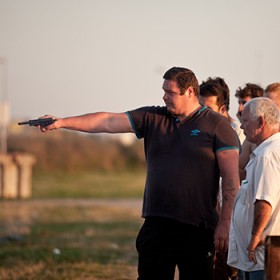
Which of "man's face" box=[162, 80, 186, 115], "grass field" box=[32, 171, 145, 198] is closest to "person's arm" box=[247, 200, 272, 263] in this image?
"man's face" box=[162, 80, 186, 115]

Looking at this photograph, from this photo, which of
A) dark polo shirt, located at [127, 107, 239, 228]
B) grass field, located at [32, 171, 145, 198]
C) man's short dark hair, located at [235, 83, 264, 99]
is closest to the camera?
dark polo shirt, located at [127, 107, 239, 228]

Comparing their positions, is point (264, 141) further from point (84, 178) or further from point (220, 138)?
point (84, 178)

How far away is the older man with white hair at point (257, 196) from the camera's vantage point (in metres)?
6.18

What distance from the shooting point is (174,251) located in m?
7.32

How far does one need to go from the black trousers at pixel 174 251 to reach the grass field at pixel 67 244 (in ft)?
14.3

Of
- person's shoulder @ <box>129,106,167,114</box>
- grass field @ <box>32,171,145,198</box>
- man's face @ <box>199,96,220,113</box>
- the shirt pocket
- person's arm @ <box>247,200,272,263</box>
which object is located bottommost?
grass field @ <box>32,171,145,198</box>

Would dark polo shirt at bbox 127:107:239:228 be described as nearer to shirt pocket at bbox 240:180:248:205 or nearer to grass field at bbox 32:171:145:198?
shirt pocket at bbox 240:180:248:205

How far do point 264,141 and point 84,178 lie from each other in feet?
183

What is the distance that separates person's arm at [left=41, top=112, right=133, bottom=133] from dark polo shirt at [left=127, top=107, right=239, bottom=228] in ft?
0.79

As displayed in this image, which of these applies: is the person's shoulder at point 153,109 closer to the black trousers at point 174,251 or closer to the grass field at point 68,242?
the black trousers at point 174,251

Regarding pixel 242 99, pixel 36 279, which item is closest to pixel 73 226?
pixel 36 279

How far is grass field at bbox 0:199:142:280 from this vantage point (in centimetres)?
1230

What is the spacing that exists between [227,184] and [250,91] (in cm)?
171

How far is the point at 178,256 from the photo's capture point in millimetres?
7344
